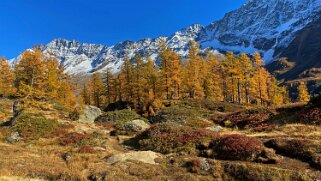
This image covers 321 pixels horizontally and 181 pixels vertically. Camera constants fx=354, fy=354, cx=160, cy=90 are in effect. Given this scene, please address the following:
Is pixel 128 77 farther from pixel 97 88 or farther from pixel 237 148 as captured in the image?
pixel 237 148

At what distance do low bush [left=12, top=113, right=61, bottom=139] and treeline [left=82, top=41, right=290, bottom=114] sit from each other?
23.7 meters

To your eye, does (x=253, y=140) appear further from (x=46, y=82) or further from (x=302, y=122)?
(x=46, y=82)

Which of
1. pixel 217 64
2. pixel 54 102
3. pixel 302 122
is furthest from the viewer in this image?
pixel 217 64

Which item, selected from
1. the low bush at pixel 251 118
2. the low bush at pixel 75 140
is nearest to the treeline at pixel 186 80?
the low bush at pixel 251 118

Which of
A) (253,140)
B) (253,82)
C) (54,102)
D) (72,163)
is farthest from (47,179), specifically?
(253,82)

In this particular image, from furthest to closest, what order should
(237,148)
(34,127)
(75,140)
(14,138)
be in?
(34,127) → (14,138) → (75,140) → (237,148)

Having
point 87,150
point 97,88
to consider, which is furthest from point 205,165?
point 97,88

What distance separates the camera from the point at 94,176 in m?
18.3

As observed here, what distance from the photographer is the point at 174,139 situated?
25.4 metres

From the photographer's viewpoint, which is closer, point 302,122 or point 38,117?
point 302,122

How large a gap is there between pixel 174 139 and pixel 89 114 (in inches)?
1015

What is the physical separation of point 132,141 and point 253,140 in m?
11.6

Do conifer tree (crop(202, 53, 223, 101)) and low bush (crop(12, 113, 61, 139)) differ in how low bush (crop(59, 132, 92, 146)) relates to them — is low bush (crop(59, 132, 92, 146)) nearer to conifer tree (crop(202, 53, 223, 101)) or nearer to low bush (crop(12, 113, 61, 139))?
low bush (crop(12, 113, 61, 139))

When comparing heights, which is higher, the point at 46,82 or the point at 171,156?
the point at 46,82
